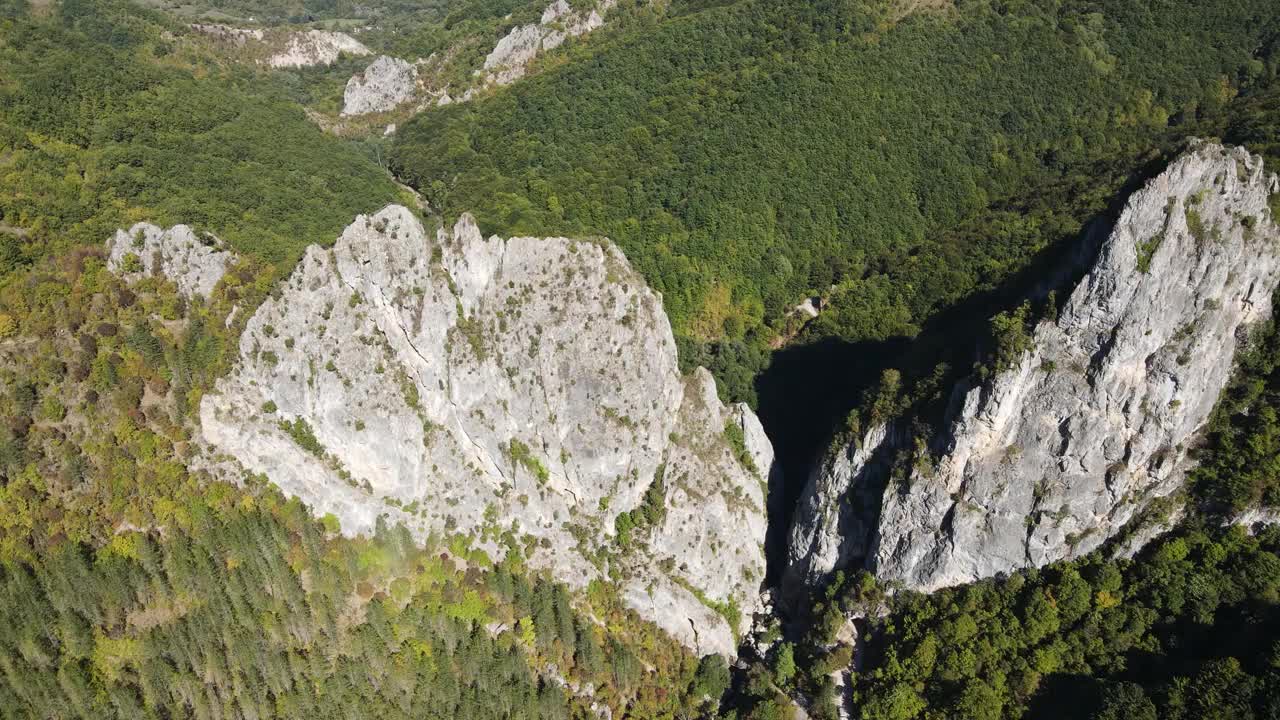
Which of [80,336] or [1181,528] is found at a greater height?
[1181,528]

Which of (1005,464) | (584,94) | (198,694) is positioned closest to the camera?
(198,694)

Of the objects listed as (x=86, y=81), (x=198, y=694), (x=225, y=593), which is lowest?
(x=198, y=694)

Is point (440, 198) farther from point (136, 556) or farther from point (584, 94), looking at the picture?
point (136, 556)

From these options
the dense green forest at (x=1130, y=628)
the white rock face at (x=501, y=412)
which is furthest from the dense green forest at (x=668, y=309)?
the white rock face at (x=501, y=412)

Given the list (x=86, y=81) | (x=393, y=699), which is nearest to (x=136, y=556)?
(x=393, y=699)

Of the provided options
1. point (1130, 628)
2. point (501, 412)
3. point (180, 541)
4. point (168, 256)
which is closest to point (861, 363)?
point (1130, 628)

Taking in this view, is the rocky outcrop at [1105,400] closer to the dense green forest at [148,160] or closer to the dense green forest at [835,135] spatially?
the dense green forest at [835,135]

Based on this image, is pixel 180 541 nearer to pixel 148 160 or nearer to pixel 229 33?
pixel 148 160

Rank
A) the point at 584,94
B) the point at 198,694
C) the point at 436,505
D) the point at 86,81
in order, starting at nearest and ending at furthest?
1. the point at 198,694
2. the point at 436,505
3. the point at 86,81
4. the point at 584,94
